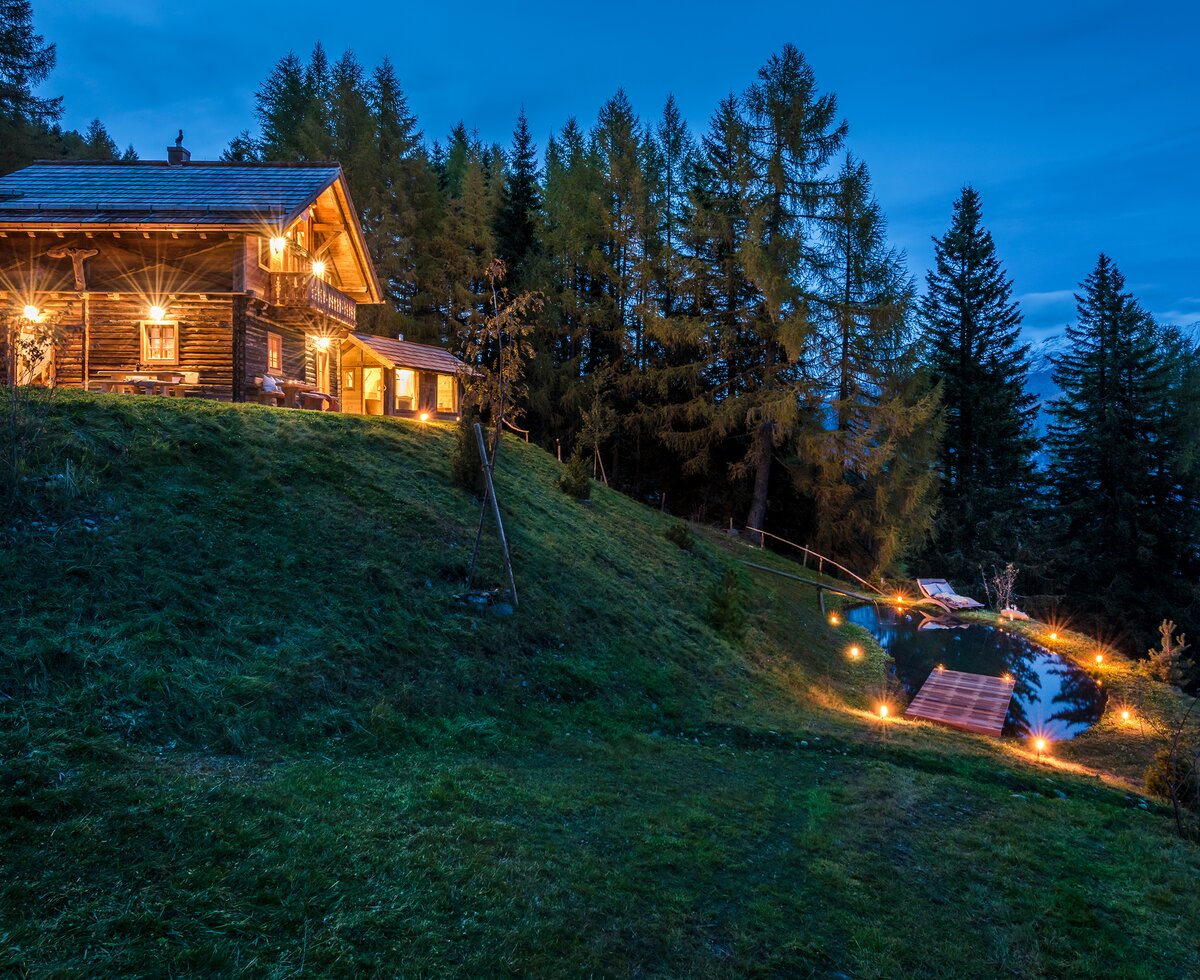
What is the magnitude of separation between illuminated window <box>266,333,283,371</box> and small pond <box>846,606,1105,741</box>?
64.3 feet

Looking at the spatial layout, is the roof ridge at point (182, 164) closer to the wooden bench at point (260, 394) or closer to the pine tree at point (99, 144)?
the wooden bench at point (260, 394)

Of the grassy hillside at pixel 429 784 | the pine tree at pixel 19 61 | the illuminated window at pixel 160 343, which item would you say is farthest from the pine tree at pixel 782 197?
the pine tree at pixel 19 61

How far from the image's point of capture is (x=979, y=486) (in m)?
31.6

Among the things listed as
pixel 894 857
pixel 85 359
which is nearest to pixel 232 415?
pixel 85 359

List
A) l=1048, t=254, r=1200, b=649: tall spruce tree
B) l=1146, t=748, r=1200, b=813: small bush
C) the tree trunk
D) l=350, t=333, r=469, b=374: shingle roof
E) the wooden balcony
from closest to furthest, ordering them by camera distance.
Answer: l=1146, t=748, r=1200, b=813: small bush < the wooden balcony < l=350, t=333, r=469, b=374: shingle roof < the tree trunk < l=1048, t=254, r=1200, b=649: tall spruce tree

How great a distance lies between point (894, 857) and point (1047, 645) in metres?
15.5

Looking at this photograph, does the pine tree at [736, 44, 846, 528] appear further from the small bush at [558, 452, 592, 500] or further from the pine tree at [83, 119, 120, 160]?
the pine tree at [83, 119, 120, 160]

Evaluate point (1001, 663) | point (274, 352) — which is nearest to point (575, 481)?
point (274, 352)

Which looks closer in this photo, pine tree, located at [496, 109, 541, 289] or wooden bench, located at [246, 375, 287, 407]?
wooden bench, located at [246, 375, 287, 407]

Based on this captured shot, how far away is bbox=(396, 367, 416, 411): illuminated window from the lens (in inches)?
995

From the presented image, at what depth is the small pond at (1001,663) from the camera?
12.7m

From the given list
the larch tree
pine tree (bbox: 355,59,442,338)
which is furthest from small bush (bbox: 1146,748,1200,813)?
pine tree (bbox: 355,59,442,338)

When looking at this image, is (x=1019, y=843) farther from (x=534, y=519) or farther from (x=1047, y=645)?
(x=1047, y=645)

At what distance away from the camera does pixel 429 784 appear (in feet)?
18.5
